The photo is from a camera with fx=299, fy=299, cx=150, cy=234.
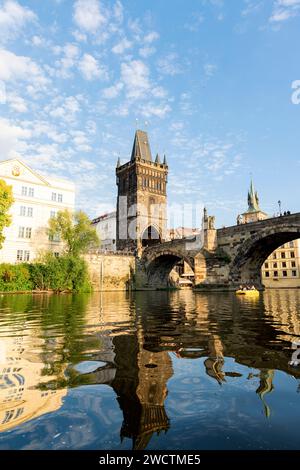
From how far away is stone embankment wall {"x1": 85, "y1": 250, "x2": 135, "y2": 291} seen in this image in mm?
48750

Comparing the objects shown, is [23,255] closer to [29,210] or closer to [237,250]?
[29,210]

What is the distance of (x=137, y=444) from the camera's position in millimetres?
2014

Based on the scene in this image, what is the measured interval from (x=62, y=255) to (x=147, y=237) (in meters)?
25.4

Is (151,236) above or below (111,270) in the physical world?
above

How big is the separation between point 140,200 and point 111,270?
16835 mm

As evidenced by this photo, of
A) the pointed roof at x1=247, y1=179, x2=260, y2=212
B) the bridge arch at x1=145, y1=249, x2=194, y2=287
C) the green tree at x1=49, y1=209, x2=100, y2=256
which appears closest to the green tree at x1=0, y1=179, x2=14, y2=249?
the green tree at x1=49, y1=209, x2=100, y2=256

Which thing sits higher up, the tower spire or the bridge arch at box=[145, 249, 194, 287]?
the tower spire

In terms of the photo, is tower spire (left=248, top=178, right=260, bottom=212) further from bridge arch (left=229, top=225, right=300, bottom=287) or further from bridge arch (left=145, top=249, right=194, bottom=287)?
bridge arch (left=229, top=225, right=300, bottom=287)

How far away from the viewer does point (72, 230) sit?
4003 cm

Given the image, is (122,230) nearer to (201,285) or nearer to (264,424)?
(201,285)

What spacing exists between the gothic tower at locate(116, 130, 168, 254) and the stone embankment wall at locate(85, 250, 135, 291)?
458 centimetres

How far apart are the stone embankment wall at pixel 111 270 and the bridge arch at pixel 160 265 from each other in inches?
135

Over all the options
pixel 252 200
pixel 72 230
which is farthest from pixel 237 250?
pixel 252 200
